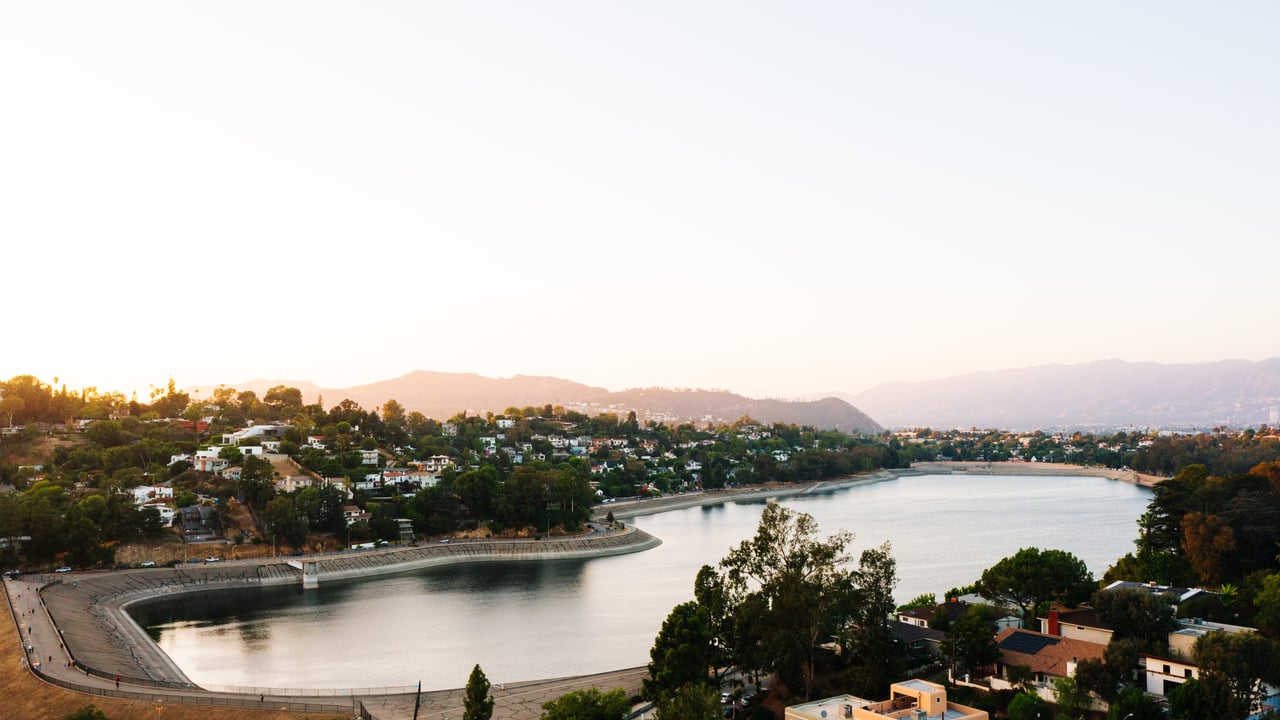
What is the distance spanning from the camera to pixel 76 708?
16.0 metres

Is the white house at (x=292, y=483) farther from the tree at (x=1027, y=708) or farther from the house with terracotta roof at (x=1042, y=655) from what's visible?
the tree at (x=1027, y=708)

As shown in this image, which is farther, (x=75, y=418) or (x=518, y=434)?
(x=518, y=434)

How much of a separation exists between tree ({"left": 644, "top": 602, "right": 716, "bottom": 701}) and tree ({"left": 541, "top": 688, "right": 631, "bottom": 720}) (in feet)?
5.25

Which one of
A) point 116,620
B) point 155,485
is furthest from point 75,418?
point 116,620

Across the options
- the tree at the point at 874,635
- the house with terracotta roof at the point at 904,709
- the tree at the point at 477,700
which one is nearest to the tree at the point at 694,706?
the house with terracotta roof at the point at 904,709

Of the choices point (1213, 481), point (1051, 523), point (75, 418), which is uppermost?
point (75, 418)

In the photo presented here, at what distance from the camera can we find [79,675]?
18.2m

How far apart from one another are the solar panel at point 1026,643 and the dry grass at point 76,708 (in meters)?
11.6

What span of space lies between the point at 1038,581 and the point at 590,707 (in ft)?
37.4

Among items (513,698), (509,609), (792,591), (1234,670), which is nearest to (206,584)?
(509,609)

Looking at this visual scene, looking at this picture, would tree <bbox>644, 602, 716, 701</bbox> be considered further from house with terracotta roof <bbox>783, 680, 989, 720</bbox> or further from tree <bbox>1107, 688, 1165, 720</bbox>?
tree <bbox>1107, 688, 1165, 720</bbox>

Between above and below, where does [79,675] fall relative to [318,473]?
below

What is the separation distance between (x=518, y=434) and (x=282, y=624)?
49708 mm

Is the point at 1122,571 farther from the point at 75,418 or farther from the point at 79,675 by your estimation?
the point at 75,418
